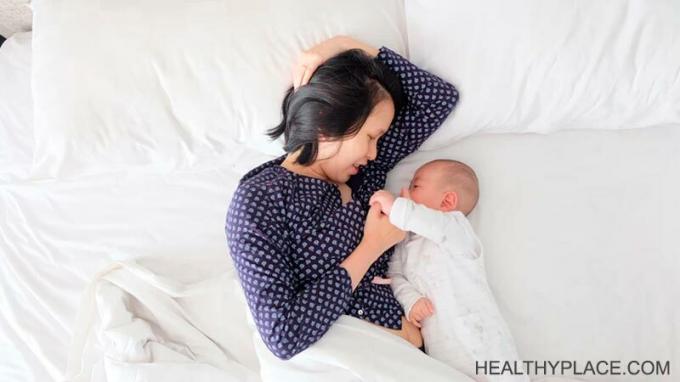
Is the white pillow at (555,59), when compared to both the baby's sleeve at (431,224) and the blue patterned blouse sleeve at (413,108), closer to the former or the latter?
the blue patterned blouse sleeve at (413,108)

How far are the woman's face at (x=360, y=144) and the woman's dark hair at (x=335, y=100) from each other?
1 cm

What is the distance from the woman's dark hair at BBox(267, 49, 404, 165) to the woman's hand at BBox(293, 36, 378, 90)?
34 mm

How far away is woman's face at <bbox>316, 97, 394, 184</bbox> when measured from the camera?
3.81 feet

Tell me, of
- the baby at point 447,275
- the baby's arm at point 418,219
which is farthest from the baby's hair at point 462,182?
the baby's arm at point 418,219

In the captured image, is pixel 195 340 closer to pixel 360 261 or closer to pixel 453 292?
pixel 360 261

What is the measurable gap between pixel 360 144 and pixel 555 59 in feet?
1.58

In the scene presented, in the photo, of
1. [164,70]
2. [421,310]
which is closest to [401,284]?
[421,310]

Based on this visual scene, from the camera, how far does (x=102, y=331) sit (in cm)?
123

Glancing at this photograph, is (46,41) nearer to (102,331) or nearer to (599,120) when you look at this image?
(102,331)

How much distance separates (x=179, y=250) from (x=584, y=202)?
3.05 ft

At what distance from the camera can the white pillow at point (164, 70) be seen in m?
1.32

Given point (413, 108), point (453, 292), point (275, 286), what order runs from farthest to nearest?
point (413, 108)
point (453, 292)
point (275, 286)

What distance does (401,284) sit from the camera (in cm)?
126

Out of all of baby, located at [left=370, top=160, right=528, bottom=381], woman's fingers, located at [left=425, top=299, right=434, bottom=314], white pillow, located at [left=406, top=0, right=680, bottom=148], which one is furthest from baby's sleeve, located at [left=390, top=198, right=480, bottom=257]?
white pillow, located at [left=406, top=0, right=680, bottom=148]
